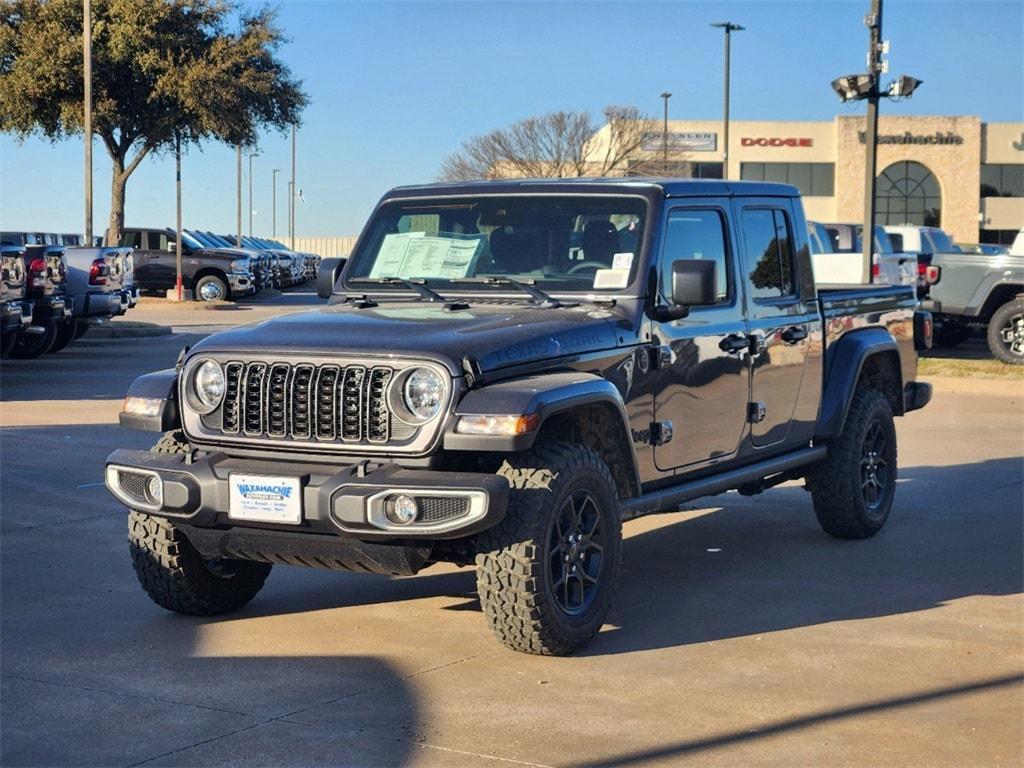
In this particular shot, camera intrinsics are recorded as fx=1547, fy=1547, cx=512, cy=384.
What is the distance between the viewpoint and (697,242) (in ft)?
24.6

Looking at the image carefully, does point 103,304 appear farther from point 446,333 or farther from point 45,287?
point 446,333

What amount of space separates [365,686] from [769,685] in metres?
1.51

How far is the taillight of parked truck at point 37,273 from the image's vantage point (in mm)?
18438

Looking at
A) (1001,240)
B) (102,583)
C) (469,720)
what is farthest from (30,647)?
(1001,240)

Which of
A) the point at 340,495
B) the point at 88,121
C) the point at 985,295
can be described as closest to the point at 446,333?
the point at 340,495

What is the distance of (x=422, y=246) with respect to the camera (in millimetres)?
7520

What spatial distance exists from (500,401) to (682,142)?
66320mm

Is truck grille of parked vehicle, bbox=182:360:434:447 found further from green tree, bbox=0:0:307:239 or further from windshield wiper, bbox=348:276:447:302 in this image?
green tree, bbox=0:0:307:239

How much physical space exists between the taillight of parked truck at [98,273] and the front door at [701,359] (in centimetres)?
1547

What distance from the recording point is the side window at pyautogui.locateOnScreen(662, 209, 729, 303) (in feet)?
23.6

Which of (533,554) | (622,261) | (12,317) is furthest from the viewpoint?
(12,317)

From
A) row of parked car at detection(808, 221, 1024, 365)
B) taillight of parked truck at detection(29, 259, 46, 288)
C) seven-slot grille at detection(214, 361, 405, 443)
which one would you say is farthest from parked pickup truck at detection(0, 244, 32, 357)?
seven-slot grille at detection(214, 361, 405, 443)

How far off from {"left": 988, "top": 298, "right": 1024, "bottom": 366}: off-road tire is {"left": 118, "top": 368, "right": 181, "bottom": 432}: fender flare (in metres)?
16.2

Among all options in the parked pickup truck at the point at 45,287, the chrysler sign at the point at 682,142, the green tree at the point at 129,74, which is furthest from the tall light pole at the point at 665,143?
the parked pickup truck at the point at 45,287
